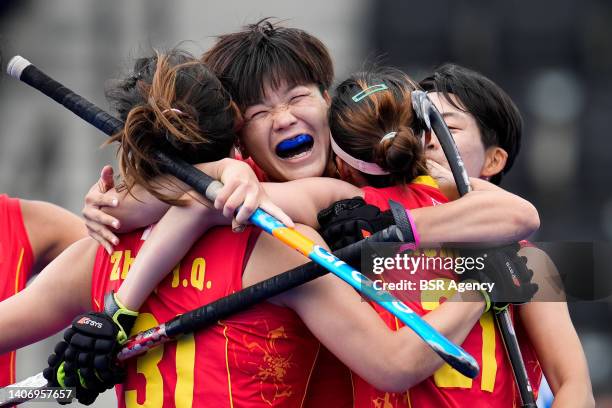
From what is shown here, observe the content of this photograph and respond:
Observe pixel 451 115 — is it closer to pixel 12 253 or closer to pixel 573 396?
pixel 573 396

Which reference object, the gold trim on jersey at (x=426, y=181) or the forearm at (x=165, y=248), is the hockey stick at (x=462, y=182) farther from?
the forearm at (x=165, y=248)

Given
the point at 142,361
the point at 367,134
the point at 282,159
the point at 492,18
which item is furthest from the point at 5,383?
the point at 492,18

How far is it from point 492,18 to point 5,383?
8.55m

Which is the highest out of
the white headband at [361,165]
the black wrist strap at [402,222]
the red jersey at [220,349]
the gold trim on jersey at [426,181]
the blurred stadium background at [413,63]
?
the white headband at [361,165]

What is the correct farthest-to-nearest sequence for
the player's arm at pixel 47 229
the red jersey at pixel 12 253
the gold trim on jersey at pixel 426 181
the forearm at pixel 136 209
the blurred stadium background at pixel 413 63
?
the blurred stadium background at pixel 413 63, the player's arm at pixel 47 229, the red jersey at pixel 12 253, the gold trim on jersey at pixel 426 181, the forearm at pixel 136 209

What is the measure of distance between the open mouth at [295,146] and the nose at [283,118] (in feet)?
0.16

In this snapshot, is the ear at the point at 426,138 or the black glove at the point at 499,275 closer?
the black glove at the point at 499,275

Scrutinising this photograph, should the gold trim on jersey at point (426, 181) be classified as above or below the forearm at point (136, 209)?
below

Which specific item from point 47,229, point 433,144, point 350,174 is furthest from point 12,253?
point 433,144

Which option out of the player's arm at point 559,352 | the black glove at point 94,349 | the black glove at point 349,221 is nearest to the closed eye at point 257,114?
the black glove at point 349,221

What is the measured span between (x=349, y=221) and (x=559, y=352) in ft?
2.44

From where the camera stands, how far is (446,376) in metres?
3.20

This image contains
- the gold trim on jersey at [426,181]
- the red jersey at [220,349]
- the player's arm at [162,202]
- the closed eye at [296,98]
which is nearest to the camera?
the player's arm at [162,202]

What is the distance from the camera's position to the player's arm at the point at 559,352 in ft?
10.7
